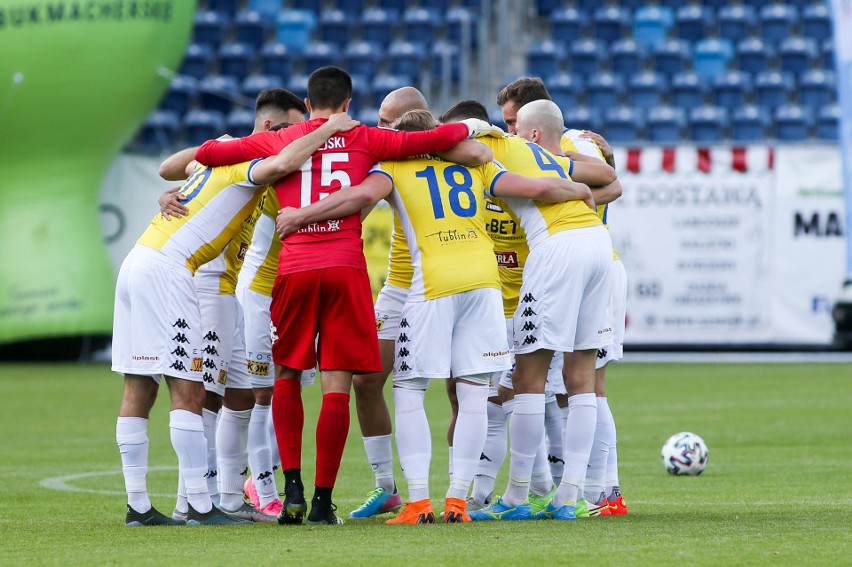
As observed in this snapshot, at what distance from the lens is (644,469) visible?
969 cm

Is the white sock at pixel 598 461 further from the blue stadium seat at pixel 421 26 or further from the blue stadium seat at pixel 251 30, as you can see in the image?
the blue stadium seat at pixel 251 30

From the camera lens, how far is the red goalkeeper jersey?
6578mm

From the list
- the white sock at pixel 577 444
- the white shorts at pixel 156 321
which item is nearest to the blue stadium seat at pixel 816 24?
the white sock at pixel 577 444

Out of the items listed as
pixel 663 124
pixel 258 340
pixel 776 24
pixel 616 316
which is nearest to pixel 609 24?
pixel 663 124

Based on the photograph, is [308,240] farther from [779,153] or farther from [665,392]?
[779,153]

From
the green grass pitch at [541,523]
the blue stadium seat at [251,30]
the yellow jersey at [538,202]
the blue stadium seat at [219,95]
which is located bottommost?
the green grass pitch at [541,523]

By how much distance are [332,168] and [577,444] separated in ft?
5.99

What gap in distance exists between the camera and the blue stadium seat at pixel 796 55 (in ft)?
78.0

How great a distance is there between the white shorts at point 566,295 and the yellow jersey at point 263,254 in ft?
4.67

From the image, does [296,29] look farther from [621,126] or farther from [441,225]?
[441,225]

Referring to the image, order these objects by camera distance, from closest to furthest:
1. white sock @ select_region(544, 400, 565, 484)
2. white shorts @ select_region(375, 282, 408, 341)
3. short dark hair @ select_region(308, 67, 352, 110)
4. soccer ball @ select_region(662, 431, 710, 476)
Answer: short dark hair @ select_region(308, 67, 352, 110), white shorts @ select_region(375, 282, 408, 341), white sock @ select_region(544, 400, 565, 484), soccer ball @ select_region(662, 431, 710, 476)

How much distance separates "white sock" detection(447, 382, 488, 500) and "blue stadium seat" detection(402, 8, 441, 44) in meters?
17.7

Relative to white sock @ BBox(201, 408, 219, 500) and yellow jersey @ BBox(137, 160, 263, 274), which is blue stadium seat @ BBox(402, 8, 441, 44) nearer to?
white sock @ BBox(201, 408, 219, 500)

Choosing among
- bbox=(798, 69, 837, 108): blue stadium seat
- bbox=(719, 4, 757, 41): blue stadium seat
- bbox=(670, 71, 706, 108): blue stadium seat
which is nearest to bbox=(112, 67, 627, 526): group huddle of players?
bbox=(670, 71, 706, 108): blue stadium seat
